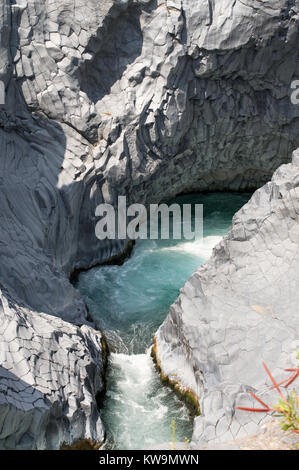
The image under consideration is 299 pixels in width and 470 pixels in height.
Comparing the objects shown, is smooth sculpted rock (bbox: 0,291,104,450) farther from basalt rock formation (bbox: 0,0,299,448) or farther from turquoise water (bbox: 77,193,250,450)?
basalt rock formation (bbox: 0,0,299,448)

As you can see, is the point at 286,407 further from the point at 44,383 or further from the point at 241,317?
the point at 44,383

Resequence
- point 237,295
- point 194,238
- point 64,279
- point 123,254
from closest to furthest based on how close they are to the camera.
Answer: point 237,295 → point 64,279 → point 123,254 → point 194,238

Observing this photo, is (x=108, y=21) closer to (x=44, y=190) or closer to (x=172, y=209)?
(x=44, y=190)

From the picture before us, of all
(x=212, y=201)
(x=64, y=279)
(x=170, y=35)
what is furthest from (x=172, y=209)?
(x=64, y=279)

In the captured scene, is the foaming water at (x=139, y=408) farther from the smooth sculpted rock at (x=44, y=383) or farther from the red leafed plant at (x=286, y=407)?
the red leafed plant at (x=286, y=407)

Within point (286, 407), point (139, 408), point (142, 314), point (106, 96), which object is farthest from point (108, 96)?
point (286, 407)

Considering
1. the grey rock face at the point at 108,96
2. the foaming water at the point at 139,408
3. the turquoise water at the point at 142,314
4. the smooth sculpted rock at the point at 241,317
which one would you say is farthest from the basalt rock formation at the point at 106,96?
the smooth sculpted rock at the point at 241,317
